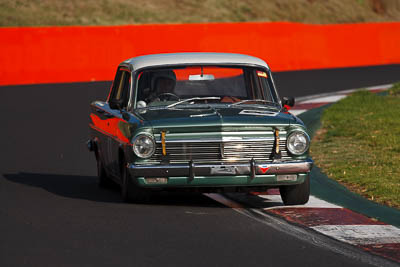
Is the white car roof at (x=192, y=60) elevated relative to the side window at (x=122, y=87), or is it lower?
elevated

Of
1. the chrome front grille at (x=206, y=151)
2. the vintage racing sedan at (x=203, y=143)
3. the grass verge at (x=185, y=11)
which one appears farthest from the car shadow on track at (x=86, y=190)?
the grass verge at (x=185, y=11)

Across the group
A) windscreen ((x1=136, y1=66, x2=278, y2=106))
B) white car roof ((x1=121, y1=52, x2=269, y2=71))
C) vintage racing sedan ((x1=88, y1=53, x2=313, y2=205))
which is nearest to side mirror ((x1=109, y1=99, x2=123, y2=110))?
vintage racing sedan ((x1=88, y1=53, x2=313, y2=205))

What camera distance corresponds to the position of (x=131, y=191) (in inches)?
390

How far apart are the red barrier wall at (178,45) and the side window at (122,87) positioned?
19.9m

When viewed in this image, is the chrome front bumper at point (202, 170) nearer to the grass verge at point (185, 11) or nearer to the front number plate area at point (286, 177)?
the front number plate area at point (286, 177)

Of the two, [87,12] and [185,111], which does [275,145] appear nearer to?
[185,111]

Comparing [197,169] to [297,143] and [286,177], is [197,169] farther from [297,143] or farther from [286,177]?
[297,143]

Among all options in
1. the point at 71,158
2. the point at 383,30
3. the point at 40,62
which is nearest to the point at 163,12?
the point at 383,30

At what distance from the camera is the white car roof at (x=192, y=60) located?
1089 centimetres

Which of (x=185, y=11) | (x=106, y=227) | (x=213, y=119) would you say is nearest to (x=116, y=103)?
(x=213, y=119)

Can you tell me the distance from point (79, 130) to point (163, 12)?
30.3m

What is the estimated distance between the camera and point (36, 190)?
36.8 feet

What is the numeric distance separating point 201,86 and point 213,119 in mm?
1222

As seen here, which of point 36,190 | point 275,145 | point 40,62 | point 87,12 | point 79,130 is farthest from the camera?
point 87,12
